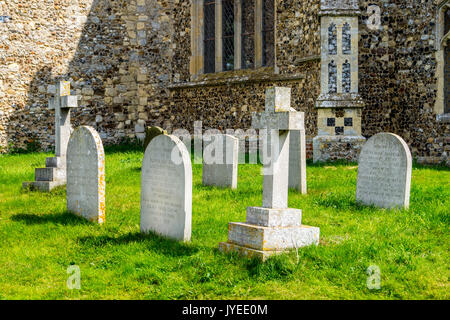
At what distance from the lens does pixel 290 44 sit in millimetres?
13914

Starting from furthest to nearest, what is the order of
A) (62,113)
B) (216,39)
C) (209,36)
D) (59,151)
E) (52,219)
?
1. (209,36)
2. (216,39)
3. (62,113)
4. (59,151)
5. (52,219)

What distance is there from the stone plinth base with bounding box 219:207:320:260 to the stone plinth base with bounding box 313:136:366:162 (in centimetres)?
704

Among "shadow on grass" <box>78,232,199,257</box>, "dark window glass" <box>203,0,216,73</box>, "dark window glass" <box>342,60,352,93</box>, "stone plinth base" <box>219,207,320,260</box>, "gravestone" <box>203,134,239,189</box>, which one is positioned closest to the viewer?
"stone plinth base" <box>219,207,320,260</box>

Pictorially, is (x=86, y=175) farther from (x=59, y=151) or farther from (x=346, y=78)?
(x=346, y=78)

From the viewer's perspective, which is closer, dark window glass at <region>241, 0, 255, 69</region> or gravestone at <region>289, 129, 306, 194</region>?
gravestone at <region>289, 129, 306, 194</region>

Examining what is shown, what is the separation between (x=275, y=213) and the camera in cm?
538

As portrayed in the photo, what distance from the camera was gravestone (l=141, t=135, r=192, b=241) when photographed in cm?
596

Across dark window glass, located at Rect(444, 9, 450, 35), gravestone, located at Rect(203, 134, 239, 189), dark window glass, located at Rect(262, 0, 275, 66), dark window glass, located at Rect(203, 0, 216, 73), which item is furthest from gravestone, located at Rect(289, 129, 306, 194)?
dark window glass, located at Rect(203, 0, 216, 73)

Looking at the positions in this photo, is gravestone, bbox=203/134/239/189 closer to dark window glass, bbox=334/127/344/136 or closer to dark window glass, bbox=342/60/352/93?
dark window glass, bbox=334/127/344/136

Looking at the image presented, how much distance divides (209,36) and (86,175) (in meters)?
10.1

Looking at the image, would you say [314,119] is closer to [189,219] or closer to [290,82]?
[290,82]

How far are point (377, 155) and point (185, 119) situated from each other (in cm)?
942

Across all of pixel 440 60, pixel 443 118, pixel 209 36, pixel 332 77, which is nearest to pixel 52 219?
pixel 332 77
